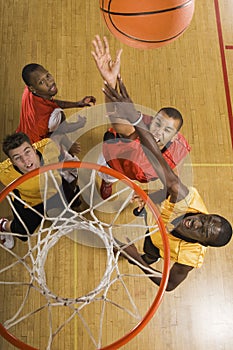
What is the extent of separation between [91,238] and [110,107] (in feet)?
2.94

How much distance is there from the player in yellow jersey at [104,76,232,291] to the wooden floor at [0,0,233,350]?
0.29ft

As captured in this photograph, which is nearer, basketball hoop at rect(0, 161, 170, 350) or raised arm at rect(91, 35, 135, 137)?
basketball hoop at rect(0, 161, 170, 350)

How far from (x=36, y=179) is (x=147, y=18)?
3.73ft

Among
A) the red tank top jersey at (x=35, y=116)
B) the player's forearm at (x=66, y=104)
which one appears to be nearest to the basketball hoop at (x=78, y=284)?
the red tank top jersey at (x=35, y=116)

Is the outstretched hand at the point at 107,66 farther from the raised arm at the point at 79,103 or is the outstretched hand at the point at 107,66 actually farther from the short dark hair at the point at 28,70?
the short dark hair at the point at 28,70

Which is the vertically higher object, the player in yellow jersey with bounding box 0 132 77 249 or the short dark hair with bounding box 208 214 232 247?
the player in yellow jersey with bounding box 0 132 77 249

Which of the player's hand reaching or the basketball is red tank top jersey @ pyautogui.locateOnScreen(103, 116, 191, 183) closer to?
the player's hand reaching

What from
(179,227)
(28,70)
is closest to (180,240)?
(179,227)

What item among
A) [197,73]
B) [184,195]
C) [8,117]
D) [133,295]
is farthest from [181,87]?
[133,295]

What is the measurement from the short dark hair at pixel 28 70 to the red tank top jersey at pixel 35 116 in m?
0.10

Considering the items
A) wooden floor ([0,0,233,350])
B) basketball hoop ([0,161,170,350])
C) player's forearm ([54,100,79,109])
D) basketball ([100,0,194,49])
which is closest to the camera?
basketball ([100,0,194,49])

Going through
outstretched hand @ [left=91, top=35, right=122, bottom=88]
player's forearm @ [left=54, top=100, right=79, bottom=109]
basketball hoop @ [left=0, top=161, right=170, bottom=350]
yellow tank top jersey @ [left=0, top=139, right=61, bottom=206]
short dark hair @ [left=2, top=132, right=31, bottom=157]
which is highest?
outstretched hand @ [left=91, top=35, right=122, bottom=88]

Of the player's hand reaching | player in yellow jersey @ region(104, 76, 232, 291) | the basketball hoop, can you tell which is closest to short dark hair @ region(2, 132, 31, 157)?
the basketball hoop

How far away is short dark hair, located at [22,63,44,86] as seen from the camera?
11.7ft
